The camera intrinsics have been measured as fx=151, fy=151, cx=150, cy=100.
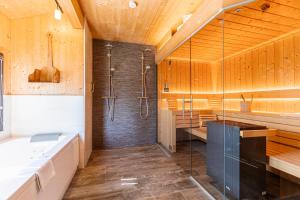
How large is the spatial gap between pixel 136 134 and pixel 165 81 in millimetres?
1549

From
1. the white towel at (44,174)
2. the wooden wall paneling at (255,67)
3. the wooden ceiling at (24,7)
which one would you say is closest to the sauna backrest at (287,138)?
the wooden wall paneling at (255,67)

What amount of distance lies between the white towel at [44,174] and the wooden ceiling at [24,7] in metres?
2.30

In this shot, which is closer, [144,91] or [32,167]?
[32,167]

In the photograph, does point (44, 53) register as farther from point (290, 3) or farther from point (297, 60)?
point (297, 60)

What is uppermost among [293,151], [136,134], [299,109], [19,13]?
[19,13]

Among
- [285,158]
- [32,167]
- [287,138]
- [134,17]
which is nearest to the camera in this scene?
[32,167]

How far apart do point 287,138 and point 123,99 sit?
10.2 feet

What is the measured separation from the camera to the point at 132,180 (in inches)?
86.9

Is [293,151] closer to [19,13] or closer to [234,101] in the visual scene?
[234,101]

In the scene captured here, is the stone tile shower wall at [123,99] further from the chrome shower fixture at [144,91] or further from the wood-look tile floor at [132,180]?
the wood-look tile floor at [132,180]

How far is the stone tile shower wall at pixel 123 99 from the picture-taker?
361 centimetres

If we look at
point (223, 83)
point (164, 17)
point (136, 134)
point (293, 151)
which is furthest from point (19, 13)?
point (293, 151)

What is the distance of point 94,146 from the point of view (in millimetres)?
3600

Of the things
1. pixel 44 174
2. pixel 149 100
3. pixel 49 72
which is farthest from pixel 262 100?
pixel 49 72
